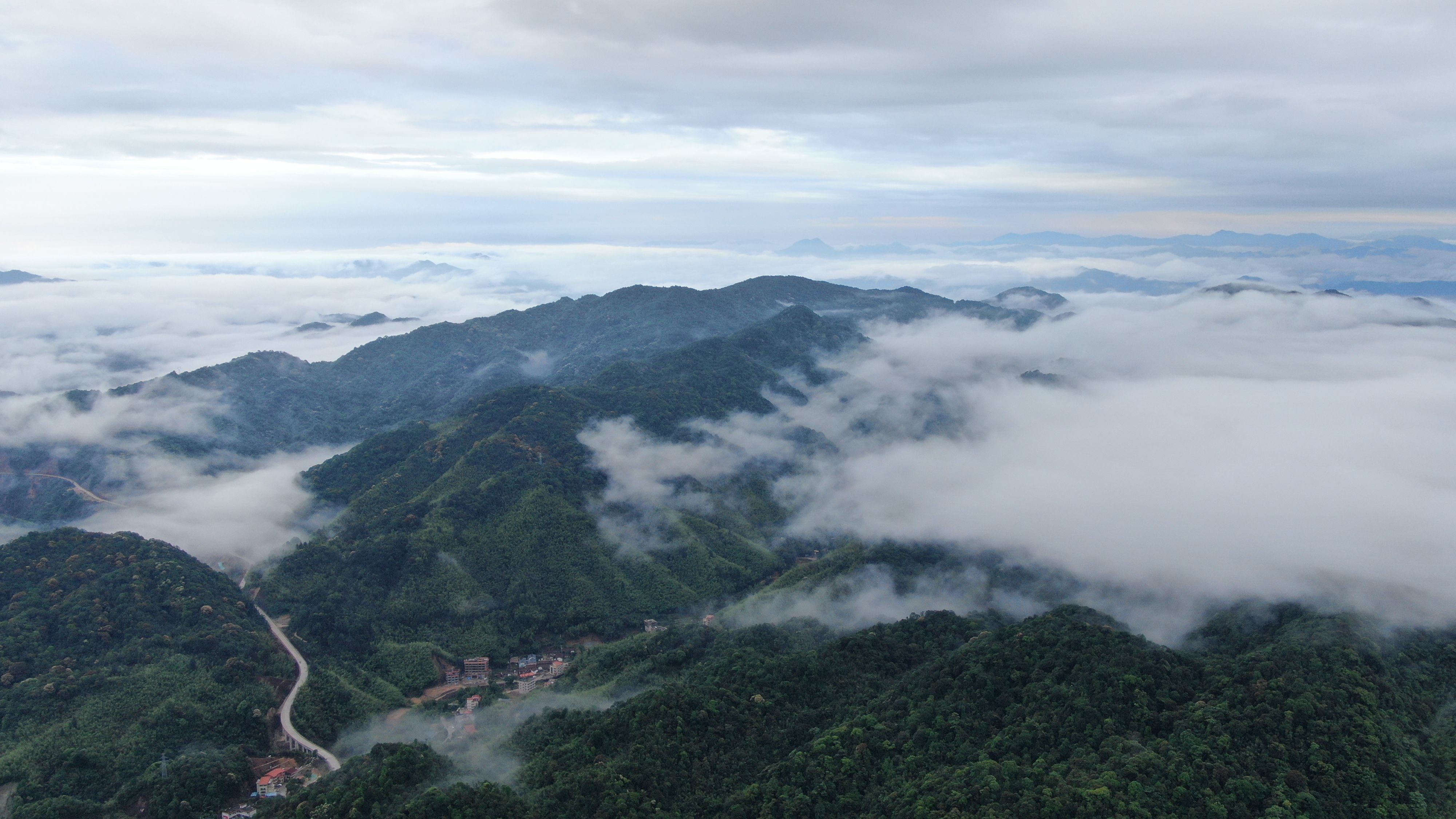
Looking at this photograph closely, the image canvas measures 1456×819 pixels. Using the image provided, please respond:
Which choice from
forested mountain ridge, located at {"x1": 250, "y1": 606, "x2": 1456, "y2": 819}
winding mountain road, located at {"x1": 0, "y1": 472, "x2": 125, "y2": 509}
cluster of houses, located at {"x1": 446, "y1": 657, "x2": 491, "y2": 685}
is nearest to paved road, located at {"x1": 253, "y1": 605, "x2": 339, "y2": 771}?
cluster of houses, located at {"x1": 446, "y1": 657, "x2": 491, "y2": 685}

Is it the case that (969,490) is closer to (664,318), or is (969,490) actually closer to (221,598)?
(221,598)

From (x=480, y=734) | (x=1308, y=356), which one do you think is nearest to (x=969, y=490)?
(x=480, y=734)

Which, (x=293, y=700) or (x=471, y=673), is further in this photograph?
(x=471, y=673)

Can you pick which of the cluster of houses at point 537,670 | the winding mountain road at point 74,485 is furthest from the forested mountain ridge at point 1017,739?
the winding mountain road at point 74,485

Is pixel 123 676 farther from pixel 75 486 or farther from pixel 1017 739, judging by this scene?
pixel 75 486

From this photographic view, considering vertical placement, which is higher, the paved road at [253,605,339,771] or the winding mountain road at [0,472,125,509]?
the winding mountain road at [0,472,125,509]

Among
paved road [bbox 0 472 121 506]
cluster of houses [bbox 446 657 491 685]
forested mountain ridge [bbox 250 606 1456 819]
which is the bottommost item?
cluster of houses [bbox 446 657 491 685]

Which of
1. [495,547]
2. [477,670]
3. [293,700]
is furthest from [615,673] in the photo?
[495,547]

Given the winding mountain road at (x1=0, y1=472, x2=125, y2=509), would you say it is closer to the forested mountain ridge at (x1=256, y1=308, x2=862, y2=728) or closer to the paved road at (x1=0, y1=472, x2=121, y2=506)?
the paved road at (x1=0, y1=472, x2=121, y2=506)
